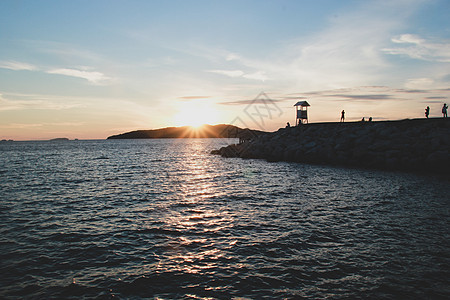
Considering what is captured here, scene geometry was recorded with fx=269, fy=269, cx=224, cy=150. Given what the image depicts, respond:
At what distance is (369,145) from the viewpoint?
34594 mm

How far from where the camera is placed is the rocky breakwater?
29266mm

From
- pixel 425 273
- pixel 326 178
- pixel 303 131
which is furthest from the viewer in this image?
pixel 303 131

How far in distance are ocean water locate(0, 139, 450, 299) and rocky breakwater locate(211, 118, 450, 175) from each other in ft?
34.5

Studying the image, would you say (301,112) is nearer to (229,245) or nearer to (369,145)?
(369,145)

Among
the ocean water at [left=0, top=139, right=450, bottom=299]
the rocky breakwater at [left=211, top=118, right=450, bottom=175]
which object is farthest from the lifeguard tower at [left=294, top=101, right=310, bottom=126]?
the ocean water at [left=0, top=139, right=450, bottom=299]

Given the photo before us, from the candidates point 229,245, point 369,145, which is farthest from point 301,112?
point 229,245

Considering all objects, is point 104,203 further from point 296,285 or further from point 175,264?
point 296,285

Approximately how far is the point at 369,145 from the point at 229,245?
30621 millimetres

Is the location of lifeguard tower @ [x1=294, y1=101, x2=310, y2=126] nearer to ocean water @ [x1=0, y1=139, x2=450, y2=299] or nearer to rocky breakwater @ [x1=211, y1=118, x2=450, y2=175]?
rocky breakwater @ [x1=211, y1=118, x2=450, y2=175]

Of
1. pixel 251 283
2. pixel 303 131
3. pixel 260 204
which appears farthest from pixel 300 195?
pixel 303 131

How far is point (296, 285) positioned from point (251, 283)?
4.11 feet

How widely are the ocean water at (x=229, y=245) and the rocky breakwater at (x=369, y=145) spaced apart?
34.5ft

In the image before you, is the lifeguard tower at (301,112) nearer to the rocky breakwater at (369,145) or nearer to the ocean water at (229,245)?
the rocky breakwater at (369,145)

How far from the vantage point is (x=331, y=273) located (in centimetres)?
812
